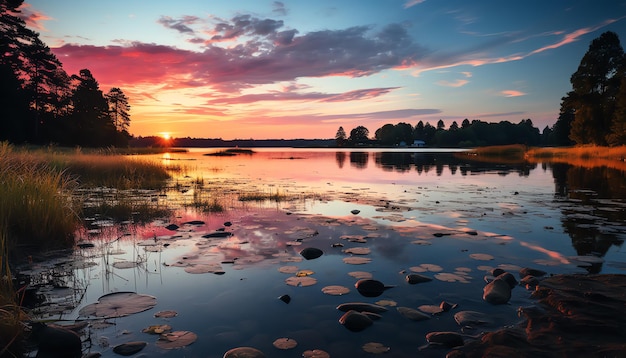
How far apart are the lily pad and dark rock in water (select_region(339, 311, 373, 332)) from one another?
3.21 m

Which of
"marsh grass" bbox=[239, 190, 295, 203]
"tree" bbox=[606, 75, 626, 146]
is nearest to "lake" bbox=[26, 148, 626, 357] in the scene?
"marsh grass" bbox=[239, 190, 295, 203]

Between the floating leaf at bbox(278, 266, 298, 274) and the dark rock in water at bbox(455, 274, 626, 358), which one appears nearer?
the dark rock in water at bbox(455, 274, 626, 358)

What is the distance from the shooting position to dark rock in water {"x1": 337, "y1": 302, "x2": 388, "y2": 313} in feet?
17.8

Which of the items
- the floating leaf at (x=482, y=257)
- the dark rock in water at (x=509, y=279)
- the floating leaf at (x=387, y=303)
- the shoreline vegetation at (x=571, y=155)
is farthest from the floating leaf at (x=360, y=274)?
the shoreline vegetation at (x=571, y=155)

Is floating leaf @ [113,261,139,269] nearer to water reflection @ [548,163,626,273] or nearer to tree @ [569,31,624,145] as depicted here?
water reflection @ [548,163,626,273]

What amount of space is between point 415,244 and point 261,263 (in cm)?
423

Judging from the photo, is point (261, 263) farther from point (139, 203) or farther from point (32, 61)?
point (32, 61)

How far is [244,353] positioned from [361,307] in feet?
6.88

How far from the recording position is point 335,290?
20.3ft

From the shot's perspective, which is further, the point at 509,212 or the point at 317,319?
the point at 509,212

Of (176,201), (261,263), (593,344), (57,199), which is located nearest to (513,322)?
(593,344)

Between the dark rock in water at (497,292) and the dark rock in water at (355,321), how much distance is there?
223cm

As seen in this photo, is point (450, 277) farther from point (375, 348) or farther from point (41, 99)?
point (41, 99)

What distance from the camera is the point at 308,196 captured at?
60.2 ft
